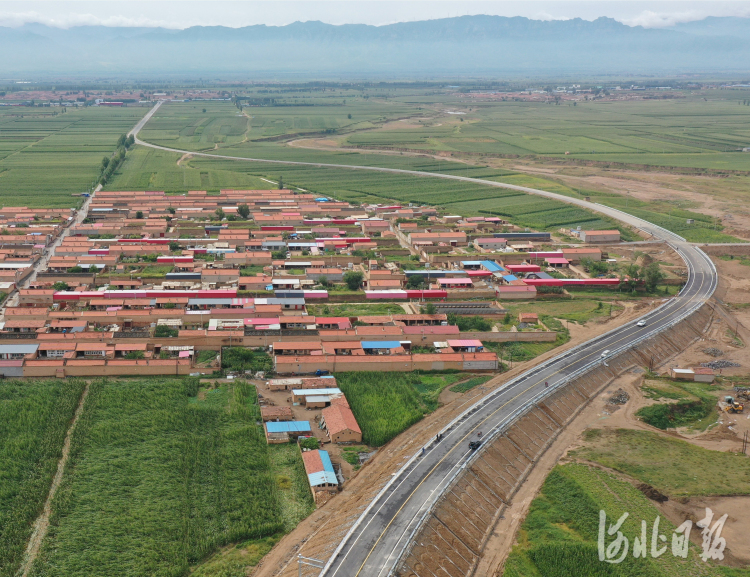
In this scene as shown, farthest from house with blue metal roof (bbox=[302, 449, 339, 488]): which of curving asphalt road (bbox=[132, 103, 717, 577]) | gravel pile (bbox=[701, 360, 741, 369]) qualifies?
gravel pile (bbox=[701, 360, 741, 369])

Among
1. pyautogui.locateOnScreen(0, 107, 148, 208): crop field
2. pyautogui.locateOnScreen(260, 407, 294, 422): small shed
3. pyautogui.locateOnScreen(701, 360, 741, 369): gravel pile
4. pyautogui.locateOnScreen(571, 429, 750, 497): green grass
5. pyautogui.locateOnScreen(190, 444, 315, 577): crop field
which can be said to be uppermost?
pyautogui.locateOnScreen(0, 107, 148, 208): crop field

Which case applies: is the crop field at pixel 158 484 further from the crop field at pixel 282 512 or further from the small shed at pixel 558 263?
the small shed at pixel 558 263

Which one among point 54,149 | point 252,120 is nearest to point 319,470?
point 54,149

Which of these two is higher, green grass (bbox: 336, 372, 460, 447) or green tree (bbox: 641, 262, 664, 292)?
green tree (bbox: 641, 262, 664, 292)

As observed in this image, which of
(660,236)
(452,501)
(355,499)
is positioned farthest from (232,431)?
(660,236)

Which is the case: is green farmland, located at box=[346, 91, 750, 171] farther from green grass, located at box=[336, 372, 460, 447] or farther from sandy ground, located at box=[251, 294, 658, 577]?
sandy ground, located at box=[251, 294, 658, 577]

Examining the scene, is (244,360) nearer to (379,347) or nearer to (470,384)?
(379,347)

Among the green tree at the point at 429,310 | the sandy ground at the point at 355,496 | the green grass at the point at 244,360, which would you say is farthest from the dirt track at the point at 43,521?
the green tree at the point at 429,310

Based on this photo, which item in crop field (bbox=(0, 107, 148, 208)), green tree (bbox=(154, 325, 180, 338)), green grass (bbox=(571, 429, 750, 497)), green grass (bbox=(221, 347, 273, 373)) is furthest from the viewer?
crop field (bbox=(0, 107, 148, 208))
